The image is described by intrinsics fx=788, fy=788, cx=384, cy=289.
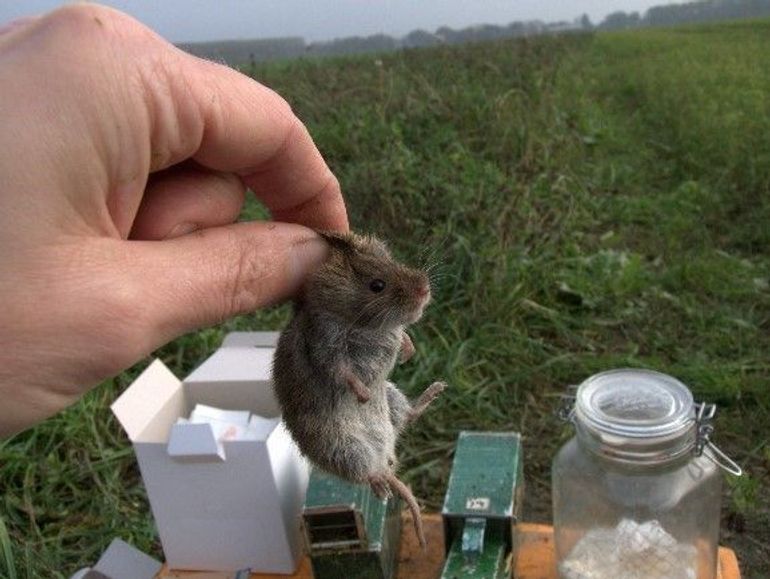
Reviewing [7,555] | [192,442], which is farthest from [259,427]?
[7,555]

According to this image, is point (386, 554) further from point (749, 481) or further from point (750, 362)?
point (750, 362)

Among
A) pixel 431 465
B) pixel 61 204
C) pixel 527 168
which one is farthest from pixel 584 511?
pixel 527 168

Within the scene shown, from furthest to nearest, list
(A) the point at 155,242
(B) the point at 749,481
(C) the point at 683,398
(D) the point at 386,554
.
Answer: (B) the point at 749,481, (D) the point at 386,554, (C) the point at 683,398, (A) the point at 155,242

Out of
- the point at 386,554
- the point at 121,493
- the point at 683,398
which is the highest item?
the point at 683,398

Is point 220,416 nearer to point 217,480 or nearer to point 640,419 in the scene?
point 217,480

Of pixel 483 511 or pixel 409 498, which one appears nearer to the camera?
pixel 409 498

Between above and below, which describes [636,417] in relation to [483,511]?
above

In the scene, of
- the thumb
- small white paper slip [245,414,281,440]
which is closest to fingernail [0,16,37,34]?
the thumb
